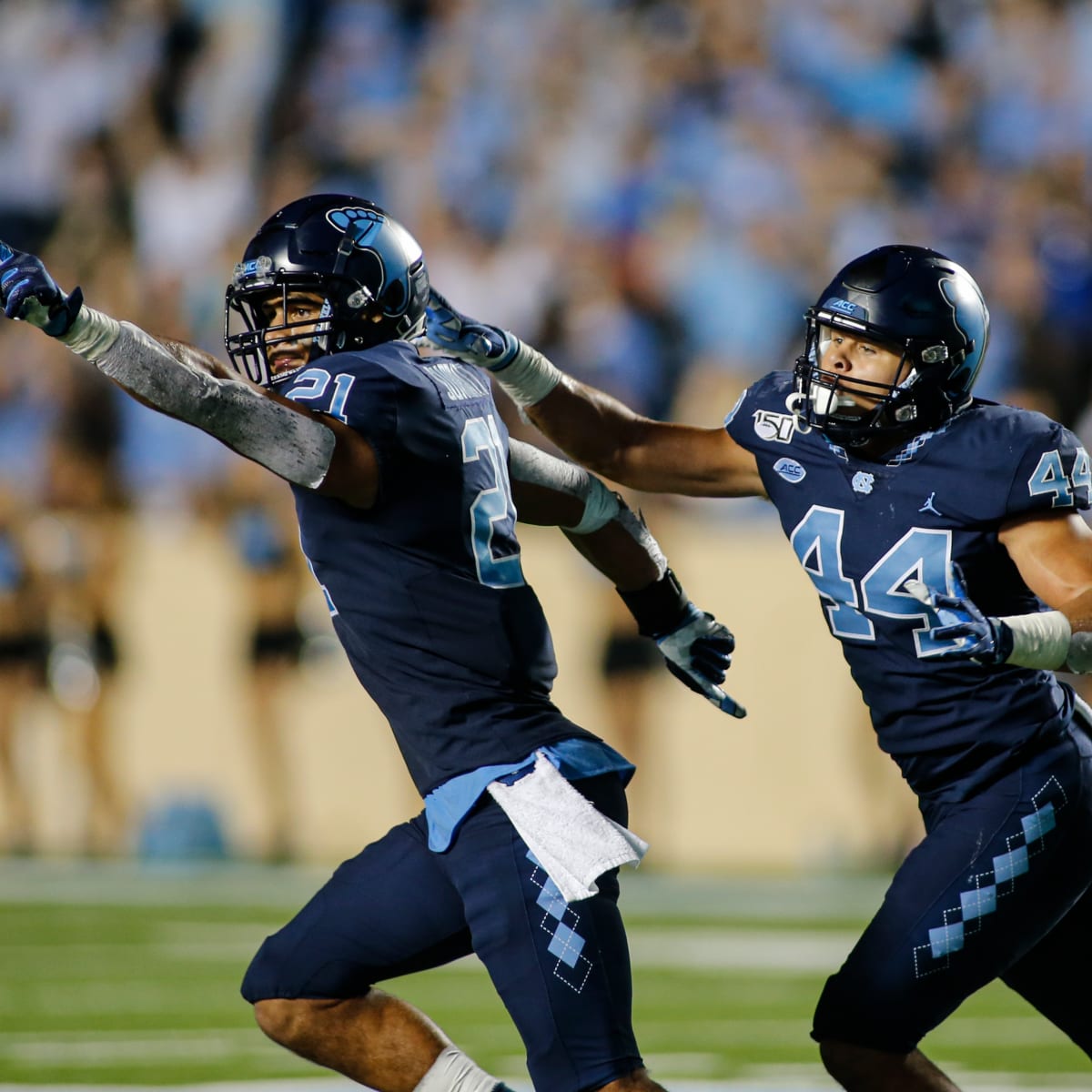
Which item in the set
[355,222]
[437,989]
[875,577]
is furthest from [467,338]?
[437,989]

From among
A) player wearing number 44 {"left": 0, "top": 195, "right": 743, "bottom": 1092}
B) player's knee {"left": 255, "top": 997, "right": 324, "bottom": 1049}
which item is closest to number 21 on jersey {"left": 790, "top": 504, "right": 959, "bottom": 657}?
player wearing number 44 {"left": 0, "top": 195, "right": 743, "bottom": 1092}

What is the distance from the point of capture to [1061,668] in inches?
113

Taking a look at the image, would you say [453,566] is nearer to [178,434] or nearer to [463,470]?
[463,470]

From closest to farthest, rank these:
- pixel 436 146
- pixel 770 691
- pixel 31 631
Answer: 1. pixel 770 691
2. pixel 31 631
3. pixel 436 146

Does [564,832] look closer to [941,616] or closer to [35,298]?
[941,616]

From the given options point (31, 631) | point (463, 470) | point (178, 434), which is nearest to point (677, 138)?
point (178, 434)

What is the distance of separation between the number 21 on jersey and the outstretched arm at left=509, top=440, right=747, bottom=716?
281 millimetres

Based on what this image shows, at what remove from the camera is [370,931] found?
2828mm

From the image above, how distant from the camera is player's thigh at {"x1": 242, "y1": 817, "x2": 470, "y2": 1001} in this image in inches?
111

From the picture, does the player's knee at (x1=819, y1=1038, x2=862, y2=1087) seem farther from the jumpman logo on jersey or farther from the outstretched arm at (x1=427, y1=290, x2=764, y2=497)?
the outstretched arm at (x1=427, y1=290, x2=764, y2=497)

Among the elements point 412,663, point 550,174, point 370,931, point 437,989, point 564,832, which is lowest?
point 437,989

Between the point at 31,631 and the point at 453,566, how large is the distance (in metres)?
7.12

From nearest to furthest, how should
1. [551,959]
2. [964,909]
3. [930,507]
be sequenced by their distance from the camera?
[551,959] → [964,909] → [930,507]

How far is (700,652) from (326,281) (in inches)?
37.3
